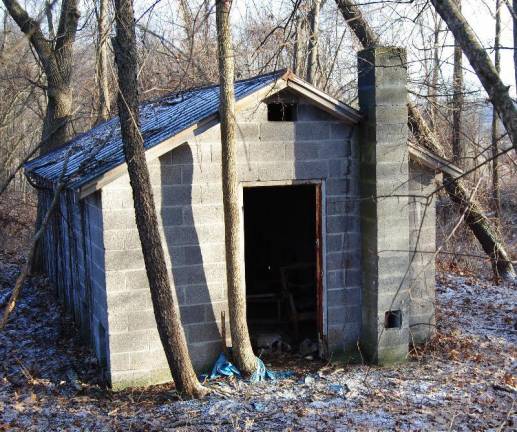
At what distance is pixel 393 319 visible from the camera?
9875mm

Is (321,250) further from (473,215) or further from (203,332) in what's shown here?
(473,215)

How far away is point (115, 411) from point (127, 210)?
8.65 feet

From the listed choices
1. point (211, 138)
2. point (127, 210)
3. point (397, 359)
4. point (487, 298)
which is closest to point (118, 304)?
point (127, 210)

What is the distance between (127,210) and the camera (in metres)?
8.87

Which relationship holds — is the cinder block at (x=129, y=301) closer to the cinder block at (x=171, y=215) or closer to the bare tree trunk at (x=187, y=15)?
the cinder block at (x=171, y=215)

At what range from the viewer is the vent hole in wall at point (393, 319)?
9.84m

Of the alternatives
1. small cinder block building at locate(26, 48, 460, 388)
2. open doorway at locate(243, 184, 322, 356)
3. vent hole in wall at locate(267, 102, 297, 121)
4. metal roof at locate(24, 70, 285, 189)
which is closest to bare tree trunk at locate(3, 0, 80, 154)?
metal roof at locate(24, 70, 285, 189)

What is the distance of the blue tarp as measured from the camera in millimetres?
9188

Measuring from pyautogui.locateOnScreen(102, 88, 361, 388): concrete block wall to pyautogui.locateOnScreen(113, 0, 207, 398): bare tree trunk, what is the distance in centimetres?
86

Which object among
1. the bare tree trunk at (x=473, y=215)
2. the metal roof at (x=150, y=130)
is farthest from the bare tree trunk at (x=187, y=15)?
the bare tree trunk at (x=473, y=215)

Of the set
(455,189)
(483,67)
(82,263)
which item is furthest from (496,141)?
(455,189)

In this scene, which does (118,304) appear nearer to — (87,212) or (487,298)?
(87,212)

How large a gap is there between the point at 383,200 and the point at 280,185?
1.54 meters

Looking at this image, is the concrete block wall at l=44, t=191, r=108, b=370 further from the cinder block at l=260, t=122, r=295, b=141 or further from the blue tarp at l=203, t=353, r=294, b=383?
Answer: the cinder block at l=260, t=122, r=295, b=141
